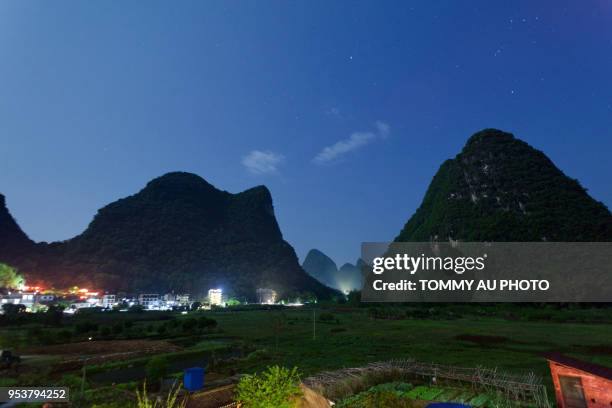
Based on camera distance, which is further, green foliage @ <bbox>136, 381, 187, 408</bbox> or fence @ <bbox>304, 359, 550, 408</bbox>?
fence @ <bbox>304, 359, 550, 408</bbox>

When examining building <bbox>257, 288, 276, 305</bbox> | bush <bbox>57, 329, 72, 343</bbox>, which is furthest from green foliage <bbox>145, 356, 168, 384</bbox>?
building <bbox>257, 288, 276, 305</bbox>

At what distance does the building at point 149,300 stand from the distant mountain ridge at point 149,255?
1098 cm

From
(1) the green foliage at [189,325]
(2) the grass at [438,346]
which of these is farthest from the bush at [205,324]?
(2) the grass at [438,346]

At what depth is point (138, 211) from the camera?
182375mm

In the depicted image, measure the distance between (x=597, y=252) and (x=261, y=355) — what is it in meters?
102

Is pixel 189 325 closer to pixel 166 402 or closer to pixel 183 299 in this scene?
pixel 166 402

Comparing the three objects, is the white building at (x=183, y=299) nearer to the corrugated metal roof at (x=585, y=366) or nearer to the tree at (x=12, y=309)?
the tree at (x=12, y=309)

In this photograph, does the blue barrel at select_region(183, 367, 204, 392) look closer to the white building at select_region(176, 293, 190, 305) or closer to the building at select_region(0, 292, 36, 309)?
the building at select_region(0, 292, 36, 309)

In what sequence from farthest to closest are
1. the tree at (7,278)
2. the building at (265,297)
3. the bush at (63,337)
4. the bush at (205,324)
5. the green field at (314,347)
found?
the building at (265,297)
the tree at (7,278)
the bush at (205,324)
the bush at (63,337)
the green field at (314,347)

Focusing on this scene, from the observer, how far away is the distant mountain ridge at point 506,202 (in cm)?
10944

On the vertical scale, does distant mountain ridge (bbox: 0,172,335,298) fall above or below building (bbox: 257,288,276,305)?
above

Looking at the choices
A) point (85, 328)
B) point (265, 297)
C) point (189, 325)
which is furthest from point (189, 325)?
point (265, 297)

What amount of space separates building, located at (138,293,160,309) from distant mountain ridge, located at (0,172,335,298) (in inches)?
432

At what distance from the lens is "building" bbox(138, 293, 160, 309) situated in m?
120
